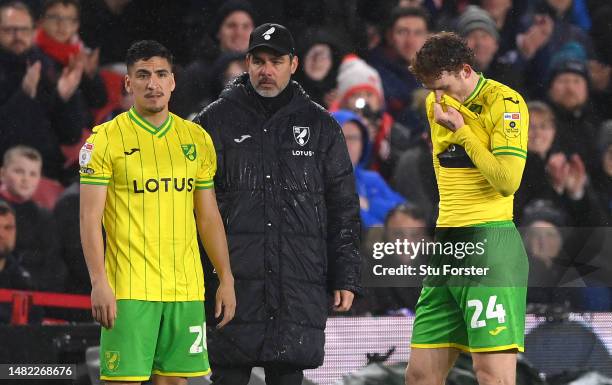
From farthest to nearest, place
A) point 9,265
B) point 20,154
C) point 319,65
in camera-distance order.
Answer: point 319,65 < point 20,154 < point 9,265

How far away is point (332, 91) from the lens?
7.40 metres

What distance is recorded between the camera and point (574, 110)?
7.67m

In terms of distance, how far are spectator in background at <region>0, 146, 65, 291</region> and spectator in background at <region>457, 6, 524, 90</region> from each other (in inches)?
115

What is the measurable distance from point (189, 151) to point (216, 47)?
3.16 meters

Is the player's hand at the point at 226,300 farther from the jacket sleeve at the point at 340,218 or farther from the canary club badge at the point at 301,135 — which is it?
the canary club badge at the point at 301,135

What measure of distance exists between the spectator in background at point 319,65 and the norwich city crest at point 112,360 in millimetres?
3566

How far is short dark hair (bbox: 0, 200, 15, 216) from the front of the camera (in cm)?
669

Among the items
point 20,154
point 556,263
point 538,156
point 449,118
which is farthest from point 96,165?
point 538,156

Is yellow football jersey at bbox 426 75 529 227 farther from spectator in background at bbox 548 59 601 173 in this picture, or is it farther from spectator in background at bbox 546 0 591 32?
spectator in background at bbox 546 0 591 32

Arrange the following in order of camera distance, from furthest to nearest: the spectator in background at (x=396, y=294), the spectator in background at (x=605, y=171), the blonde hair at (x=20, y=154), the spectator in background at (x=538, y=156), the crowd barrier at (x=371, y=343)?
1. the spectator in background at (x=605, y=171)
2. the spectator in background at (x=538, y=156)
3. the blonde hair at (x=20, y=154)
4. the spectator in background at (x=396, y=294)
5. the crowd barrier at (x=371, y=343)

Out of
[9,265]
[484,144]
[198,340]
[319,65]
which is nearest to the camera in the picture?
[198,340]

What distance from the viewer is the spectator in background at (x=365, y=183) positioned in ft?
22.8

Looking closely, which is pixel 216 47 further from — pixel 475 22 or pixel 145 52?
pixel 145 52

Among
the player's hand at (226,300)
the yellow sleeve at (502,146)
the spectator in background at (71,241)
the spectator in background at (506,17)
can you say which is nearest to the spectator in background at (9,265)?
the spectator in background at (71,241)
